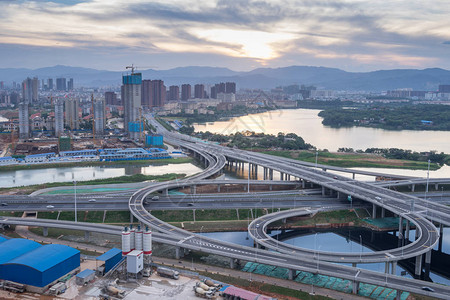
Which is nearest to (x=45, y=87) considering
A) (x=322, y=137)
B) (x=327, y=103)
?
(x=327, y=103)

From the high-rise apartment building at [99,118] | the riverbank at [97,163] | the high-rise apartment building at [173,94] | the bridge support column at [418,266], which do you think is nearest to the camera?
the bridge support column at [418,266]

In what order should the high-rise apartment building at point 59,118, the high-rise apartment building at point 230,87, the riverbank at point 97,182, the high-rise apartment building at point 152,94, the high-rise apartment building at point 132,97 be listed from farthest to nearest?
1. the high-rise apartment building at point 230,87
2. the high-rise apartment building at point 152,94
3. the high-rise apartment building at point 132,97
4. the high-rise apartment building at point 59,118
5. the riverbank at point 97,182

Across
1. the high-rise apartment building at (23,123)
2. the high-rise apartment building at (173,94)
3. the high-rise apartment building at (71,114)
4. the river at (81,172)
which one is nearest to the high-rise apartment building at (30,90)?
the high-rise apartment building at (173,94)

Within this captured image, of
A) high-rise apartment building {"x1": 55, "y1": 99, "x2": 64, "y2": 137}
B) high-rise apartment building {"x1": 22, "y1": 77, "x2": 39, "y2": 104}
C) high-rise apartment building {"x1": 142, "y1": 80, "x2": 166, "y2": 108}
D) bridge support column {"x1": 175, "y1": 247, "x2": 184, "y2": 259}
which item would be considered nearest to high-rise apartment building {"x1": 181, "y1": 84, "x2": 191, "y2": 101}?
high-rise apartment building {"x1": 142, "y1": 80, "x2": 166, "y2": 108}

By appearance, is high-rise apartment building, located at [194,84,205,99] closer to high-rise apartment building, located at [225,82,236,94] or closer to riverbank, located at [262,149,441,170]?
high-rise apartment building, located at [225,82,236,94]

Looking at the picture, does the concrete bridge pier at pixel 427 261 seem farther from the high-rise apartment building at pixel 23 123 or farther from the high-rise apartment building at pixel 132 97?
the high-rise apartment building at pixel 23 123

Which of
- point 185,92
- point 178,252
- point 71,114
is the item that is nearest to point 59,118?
point 71,114

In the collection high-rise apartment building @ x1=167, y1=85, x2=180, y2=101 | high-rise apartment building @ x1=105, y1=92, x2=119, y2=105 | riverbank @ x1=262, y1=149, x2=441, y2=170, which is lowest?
riverbank @ x1=262, y1=149, x2=441, y2=170

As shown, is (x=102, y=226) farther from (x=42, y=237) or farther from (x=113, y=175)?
(x=113, y=175)
